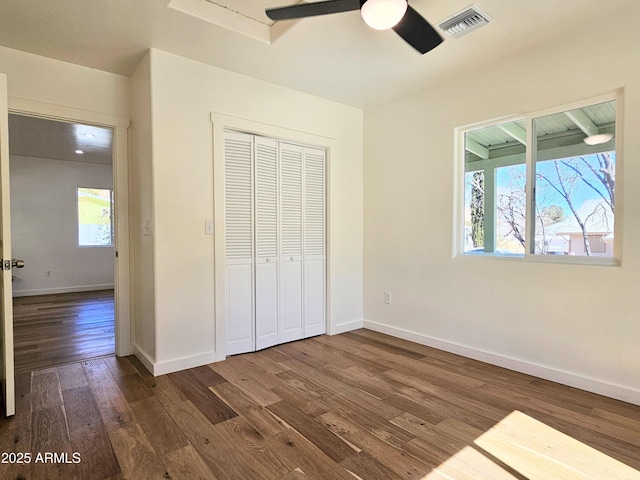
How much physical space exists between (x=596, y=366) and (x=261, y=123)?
10.6 ft

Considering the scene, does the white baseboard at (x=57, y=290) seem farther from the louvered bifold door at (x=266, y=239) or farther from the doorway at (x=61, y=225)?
the louvered bifold door at (x=266, y=239)

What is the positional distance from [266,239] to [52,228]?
212 inches

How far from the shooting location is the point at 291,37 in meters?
2.55

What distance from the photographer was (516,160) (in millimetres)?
2928

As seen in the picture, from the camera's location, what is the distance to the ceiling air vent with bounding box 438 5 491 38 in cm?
222

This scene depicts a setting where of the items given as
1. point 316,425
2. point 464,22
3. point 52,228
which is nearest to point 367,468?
point 316,425

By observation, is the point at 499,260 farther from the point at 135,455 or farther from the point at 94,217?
the point at 94,217

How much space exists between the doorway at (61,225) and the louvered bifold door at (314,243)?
2.46 metres

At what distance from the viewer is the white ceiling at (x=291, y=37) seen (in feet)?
7.26

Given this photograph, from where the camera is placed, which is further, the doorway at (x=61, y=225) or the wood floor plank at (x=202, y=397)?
the doorway at (x=61, y=225)

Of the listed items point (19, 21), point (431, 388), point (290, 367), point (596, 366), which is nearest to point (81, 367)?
point (290, 367)

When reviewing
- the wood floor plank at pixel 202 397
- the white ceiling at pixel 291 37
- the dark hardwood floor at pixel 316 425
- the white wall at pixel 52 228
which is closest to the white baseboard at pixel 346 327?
the dark hardwood floor at pixel 316 425

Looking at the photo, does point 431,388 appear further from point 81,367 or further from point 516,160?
point 81,367

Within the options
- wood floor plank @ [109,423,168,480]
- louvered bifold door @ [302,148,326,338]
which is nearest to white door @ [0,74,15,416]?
wood floor plank @ [109,423,168,480]
